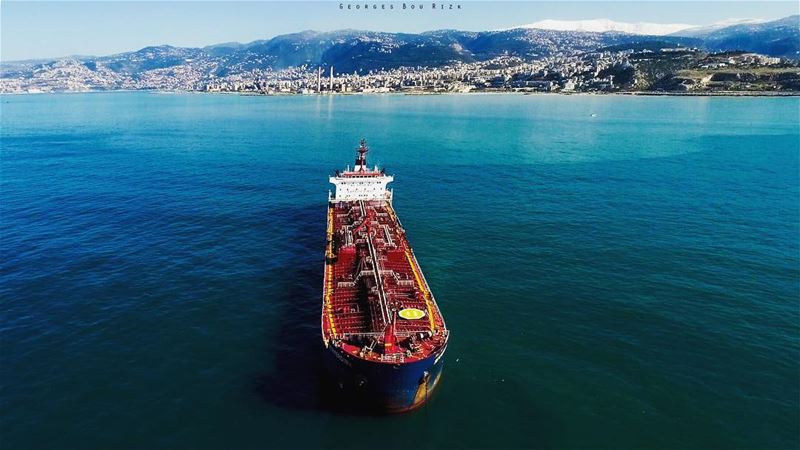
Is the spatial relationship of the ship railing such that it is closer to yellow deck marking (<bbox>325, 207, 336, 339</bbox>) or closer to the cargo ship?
the cargo ship

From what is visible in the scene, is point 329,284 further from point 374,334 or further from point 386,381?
point 386,381

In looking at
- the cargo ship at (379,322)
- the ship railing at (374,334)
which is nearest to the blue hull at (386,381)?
the cargo ship at (379,322)

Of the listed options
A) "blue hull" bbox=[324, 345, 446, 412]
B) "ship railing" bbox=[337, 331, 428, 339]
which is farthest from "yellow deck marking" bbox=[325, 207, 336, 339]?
"blue hull" bbox=[324, 345, 446, 412]

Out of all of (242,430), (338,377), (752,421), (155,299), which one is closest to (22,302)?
(155,299)

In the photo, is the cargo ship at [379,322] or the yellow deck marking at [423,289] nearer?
the cargo ship at [379,322]

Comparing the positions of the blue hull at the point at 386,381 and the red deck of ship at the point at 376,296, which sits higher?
the red deck of ship at the point at 376,296

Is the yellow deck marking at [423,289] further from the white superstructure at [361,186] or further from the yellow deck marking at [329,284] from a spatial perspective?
the white superstructure at [361,186]
